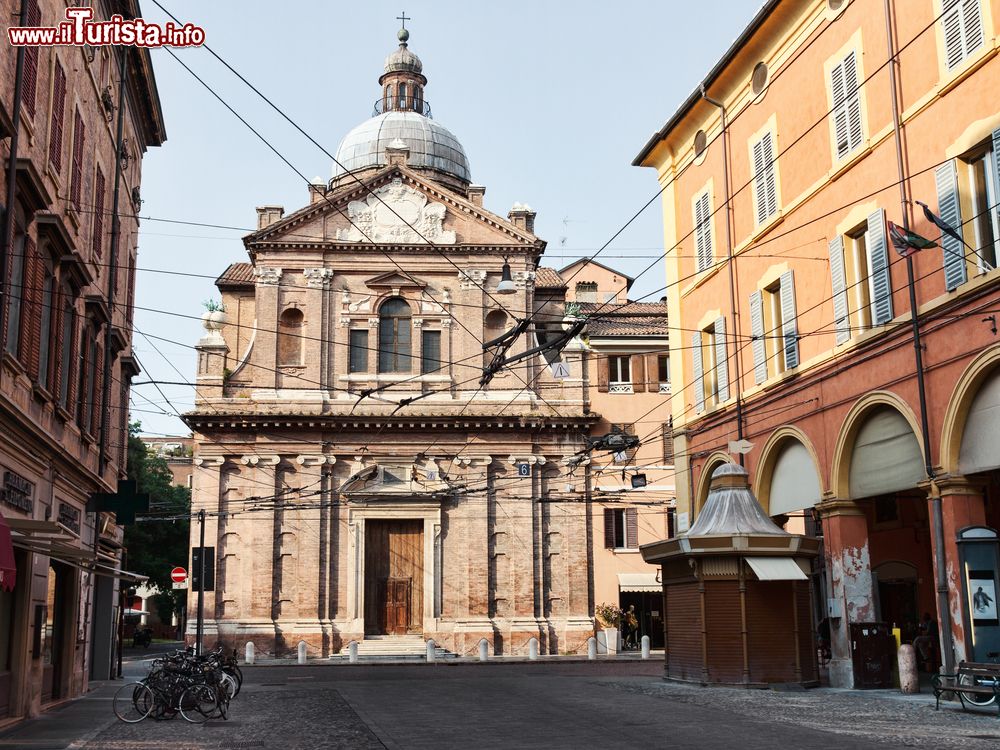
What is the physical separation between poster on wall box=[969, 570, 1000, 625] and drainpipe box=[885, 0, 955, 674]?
0.64 m

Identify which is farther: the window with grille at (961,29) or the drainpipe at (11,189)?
the window with grille at (961,29)

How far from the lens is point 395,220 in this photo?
43844 millimetres

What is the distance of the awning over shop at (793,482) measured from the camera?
893 inches

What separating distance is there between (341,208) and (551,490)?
526 inches

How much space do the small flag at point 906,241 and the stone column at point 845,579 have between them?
5.22m

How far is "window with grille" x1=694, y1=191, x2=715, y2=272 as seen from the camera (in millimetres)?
26984

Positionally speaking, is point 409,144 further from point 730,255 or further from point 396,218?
point 730,255

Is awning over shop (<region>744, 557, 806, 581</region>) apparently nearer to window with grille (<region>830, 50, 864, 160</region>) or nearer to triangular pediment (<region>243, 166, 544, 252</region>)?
window with grille (<region>830, 50, 864, 160</region>)

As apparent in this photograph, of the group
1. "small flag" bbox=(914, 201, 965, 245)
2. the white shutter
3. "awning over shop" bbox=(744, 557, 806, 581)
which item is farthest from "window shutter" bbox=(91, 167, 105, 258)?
"small flag" bbox=(914, 201, 965, 245)

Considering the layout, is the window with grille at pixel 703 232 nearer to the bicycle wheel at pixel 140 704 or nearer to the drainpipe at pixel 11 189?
the bicycle wheel at pixel 140 704

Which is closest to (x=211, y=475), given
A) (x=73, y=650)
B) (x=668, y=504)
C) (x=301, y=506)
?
(x=301, y=506)

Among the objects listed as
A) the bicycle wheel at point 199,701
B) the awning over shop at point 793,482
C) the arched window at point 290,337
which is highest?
the arched window at point 290,337

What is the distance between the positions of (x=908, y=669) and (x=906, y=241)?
7.32 metres

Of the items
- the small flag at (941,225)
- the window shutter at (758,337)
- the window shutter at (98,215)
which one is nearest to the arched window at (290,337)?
the window shutter at (98,215)
